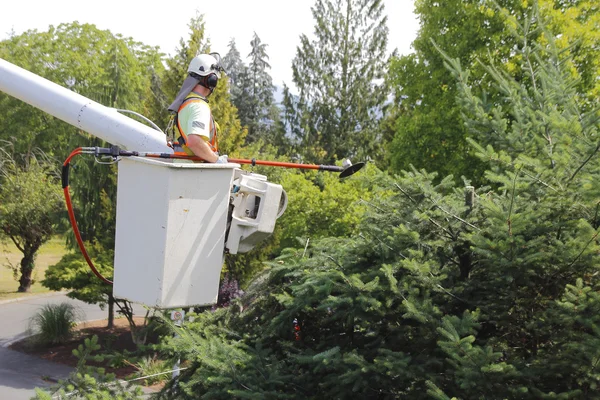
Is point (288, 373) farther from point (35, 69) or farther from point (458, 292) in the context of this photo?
point (35, 69)

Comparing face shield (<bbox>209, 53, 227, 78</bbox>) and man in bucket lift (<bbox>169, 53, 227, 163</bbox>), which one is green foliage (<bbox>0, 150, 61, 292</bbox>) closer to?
face shield (<bbox>209, 53, 227, 78</bbox>)

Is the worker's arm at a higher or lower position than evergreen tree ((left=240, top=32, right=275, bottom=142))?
lower

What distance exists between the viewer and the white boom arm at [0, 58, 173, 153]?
4770 millimetres

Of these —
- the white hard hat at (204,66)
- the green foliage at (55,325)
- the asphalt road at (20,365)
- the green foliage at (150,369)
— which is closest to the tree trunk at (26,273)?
the asphalt road at (20,365)

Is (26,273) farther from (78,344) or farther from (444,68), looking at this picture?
(444,68)

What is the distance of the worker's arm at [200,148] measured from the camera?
4094mm

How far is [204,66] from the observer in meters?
4.35

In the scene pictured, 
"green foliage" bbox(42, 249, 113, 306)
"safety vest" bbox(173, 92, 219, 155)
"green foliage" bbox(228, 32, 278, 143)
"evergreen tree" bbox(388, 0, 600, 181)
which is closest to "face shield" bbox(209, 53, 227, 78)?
"safety vest" bbox(173, 92, 219, 155)

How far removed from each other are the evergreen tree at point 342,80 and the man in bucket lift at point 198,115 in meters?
26.6

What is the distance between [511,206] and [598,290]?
2.44 feet

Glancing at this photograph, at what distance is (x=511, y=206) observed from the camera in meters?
3.85

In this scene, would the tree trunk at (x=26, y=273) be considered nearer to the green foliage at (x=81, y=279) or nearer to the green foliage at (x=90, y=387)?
the green foliage at (x=81, y=279)

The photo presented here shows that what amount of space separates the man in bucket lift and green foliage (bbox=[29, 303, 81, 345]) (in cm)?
1461

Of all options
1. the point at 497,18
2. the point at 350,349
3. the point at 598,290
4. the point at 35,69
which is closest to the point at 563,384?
the point at 598,290
